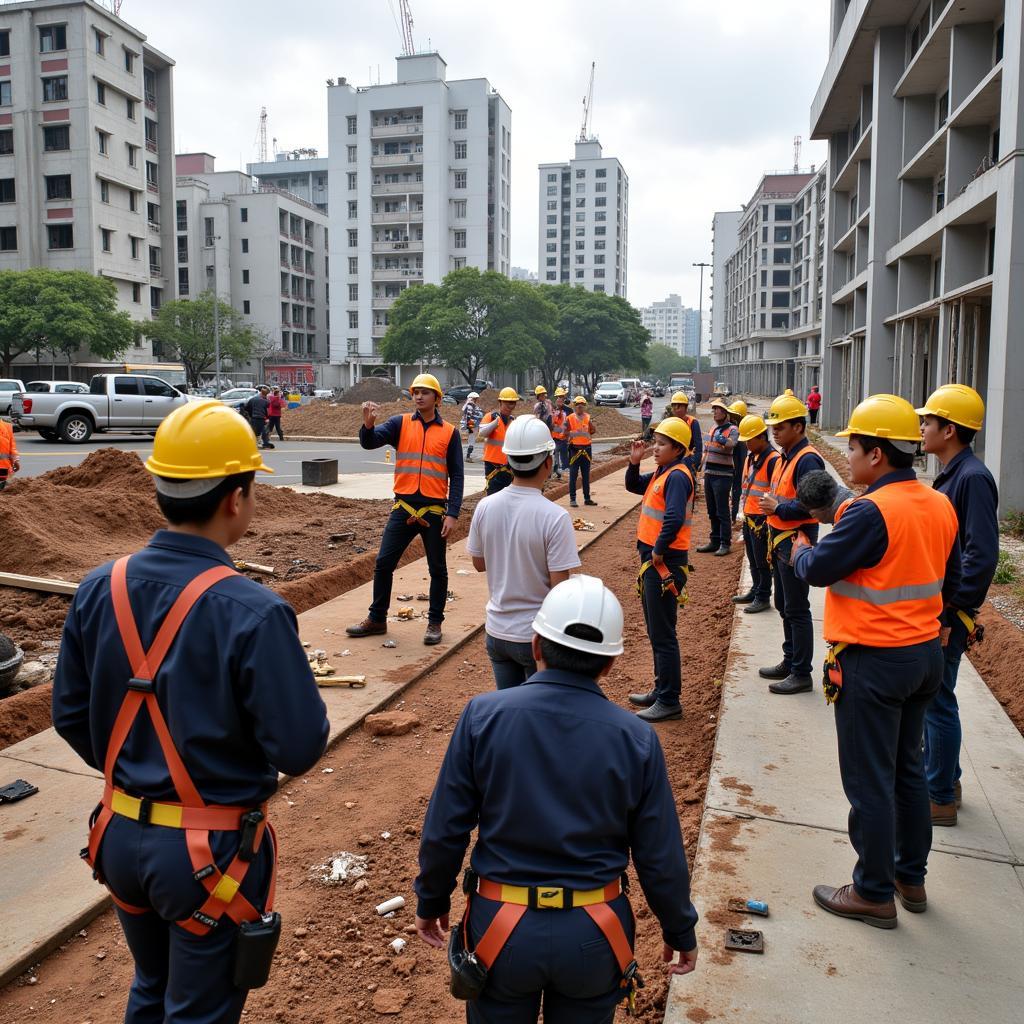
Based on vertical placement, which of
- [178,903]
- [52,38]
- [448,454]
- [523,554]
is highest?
[52,38]

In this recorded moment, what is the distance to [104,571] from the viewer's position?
235 centimetres

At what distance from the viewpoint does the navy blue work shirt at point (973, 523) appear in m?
4.12

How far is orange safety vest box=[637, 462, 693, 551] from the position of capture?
608cm

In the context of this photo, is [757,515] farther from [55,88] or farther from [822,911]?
[55,88]

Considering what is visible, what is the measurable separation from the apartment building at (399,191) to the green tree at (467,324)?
2162 centimetres

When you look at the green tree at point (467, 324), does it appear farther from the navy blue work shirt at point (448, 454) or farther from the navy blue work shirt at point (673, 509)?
the navy blue work shirt at point (673, 509)

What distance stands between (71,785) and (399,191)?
88.2 meters

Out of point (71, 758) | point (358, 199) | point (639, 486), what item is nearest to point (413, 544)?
point (639, 486)

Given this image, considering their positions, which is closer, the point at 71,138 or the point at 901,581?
the point at 901,581

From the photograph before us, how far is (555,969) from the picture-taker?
7.00 ft

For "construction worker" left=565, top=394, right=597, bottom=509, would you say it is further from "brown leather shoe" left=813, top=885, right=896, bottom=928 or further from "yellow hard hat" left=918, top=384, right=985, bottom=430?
"brown leather shoe" left=813, top=885, right=896, bottom=928

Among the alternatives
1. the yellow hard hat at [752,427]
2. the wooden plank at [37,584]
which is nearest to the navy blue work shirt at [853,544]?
the yellow hard hat at [752,427]

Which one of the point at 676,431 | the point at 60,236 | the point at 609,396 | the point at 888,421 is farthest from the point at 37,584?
the point at 60,236

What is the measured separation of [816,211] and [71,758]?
3291 inches
